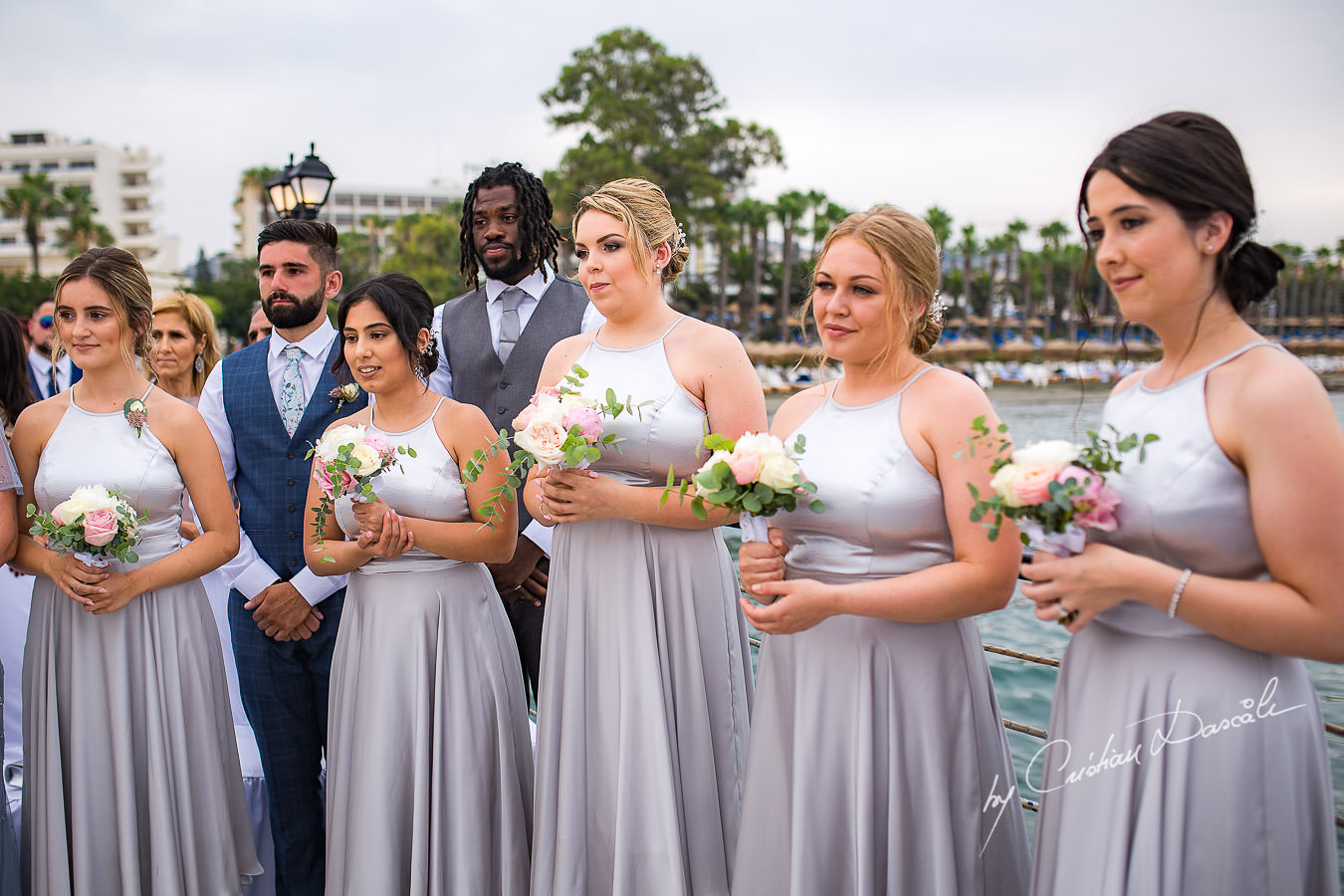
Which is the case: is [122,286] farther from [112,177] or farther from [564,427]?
[112,177]

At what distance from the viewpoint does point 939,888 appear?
2.54 metres

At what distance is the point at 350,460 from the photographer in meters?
3.21

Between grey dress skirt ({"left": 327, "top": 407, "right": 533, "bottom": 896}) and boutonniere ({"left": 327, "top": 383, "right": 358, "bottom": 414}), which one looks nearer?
grey dress skirt ({"left": 327, "top": 407, "right": 533, "bottom": 896})

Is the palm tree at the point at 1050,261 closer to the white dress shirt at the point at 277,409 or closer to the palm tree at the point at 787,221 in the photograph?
the palm tree at the point at 787,221

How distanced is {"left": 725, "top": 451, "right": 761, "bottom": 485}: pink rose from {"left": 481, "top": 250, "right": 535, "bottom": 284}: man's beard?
2380 mm

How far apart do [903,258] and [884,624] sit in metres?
1.06

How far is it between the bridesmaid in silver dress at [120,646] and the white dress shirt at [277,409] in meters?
0.29

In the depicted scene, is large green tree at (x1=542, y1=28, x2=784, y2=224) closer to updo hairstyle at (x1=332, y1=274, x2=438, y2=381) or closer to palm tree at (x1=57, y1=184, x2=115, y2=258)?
palm tree at (x1=57, y1=184, x2=115, y2=258)

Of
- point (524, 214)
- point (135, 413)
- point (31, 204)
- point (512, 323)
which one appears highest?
Result: point (31, 204)

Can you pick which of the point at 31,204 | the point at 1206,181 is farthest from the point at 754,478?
the point at 31,204

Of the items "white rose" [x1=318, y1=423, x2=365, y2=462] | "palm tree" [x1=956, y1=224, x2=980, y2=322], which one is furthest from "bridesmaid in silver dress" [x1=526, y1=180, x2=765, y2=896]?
"palm tree" [x1=956, y1=224, x2=980, y2=322]

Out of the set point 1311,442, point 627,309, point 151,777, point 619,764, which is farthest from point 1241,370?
point 151,777

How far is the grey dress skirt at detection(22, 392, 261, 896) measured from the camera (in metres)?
3.50

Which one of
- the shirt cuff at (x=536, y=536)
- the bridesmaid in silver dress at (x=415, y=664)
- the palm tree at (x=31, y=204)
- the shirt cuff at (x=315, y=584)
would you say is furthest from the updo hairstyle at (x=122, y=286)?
the palm tree at (x=31, y=204)
